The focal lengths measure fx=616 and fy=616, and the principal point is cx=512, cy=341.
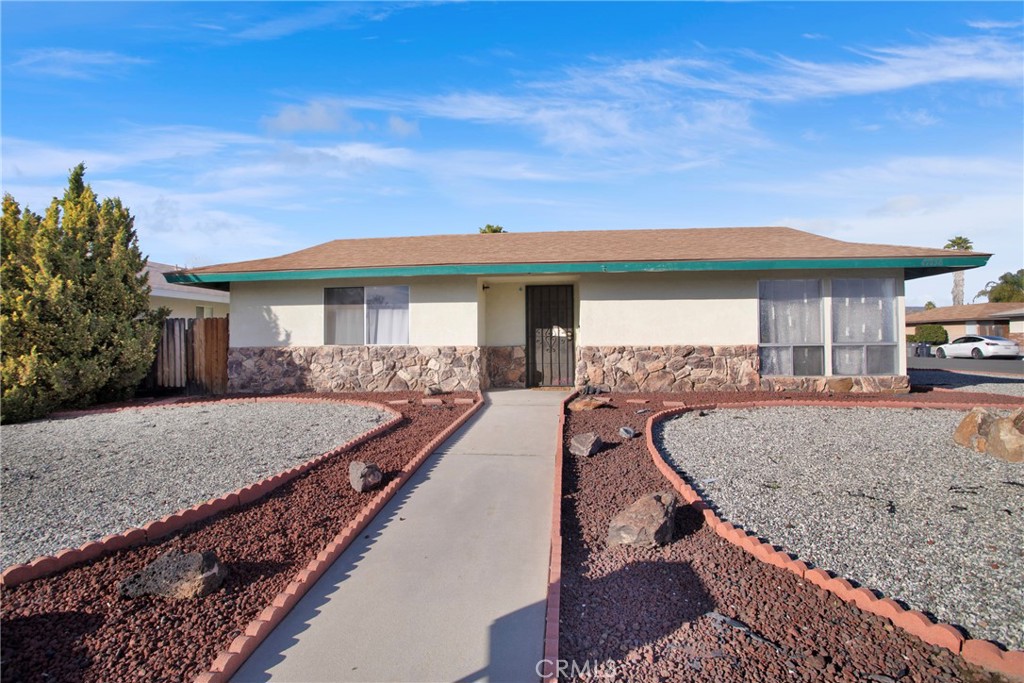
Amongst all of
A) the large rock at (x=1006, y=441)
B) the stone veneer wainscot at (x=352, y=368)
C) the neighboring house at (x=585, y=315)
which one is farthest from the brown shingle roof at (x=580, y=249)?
the large rock at (x=1006, y=441)

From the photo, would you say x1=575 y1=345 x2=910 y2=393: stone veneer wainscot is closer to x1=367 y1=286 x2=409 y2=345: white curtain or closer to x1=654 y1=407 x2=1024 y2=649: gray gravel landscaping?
x1=654 y1=407 x2=1024 y2=649: gray gravel landscaping

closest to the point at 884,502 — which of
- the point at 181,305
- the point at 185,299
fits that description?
the point at 185,299

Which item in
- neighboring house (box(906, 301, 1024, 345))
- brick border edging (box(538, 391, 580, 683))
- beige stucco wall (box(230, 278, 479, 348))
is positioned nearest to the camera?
brick border edging (box(538, 391, 580, 683))

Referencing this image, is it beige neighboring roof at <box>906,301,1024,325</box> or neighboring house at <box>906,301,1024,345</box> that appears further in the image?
beige neighboring roof at <box>906,301,1024,325</box>

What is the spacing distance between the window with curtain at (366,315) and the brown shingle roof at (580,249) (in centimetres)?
67

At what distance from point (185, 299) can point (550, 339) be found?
14429 mm

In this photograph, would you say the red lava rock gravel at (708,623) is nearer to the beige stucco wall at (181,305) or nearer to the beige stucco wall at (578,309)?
the beige stucco wall at (578,309)

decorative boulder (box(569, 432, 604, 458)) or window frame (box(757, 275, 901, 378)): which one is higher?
window frame (box(757, 275, 901, 378))

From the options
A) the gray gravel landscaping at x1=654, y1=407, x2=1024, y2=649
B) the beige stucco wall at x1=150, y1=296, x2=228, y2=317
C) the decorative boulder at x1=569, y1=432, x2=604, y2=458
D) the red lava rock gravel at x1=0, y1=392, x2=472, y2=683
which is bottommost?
the red lava rock gravel at x1=0, y1=392, x2=472, y2=683

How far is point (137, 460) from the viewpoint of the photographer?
7.34 m

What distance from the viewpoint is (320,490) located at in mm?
6000

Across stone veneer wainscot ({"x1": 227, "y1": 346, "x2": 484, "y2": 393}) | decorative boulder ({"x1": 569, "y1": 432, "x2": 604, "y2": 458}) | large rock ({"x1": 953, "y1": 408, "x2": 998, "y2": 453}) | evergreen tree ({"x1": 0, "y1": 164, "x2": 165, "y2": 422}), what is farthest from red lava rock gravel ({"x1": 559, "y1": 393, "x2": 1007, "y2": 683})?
evergreen tree ({"x1": 0, "y1": 164, "x2": 165, "y2": 422})

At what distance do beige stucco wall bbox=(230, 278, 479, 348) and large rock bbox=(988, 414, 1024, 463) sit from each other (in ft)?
27.7

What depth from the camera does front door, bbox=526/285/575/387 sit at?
1356 cm
